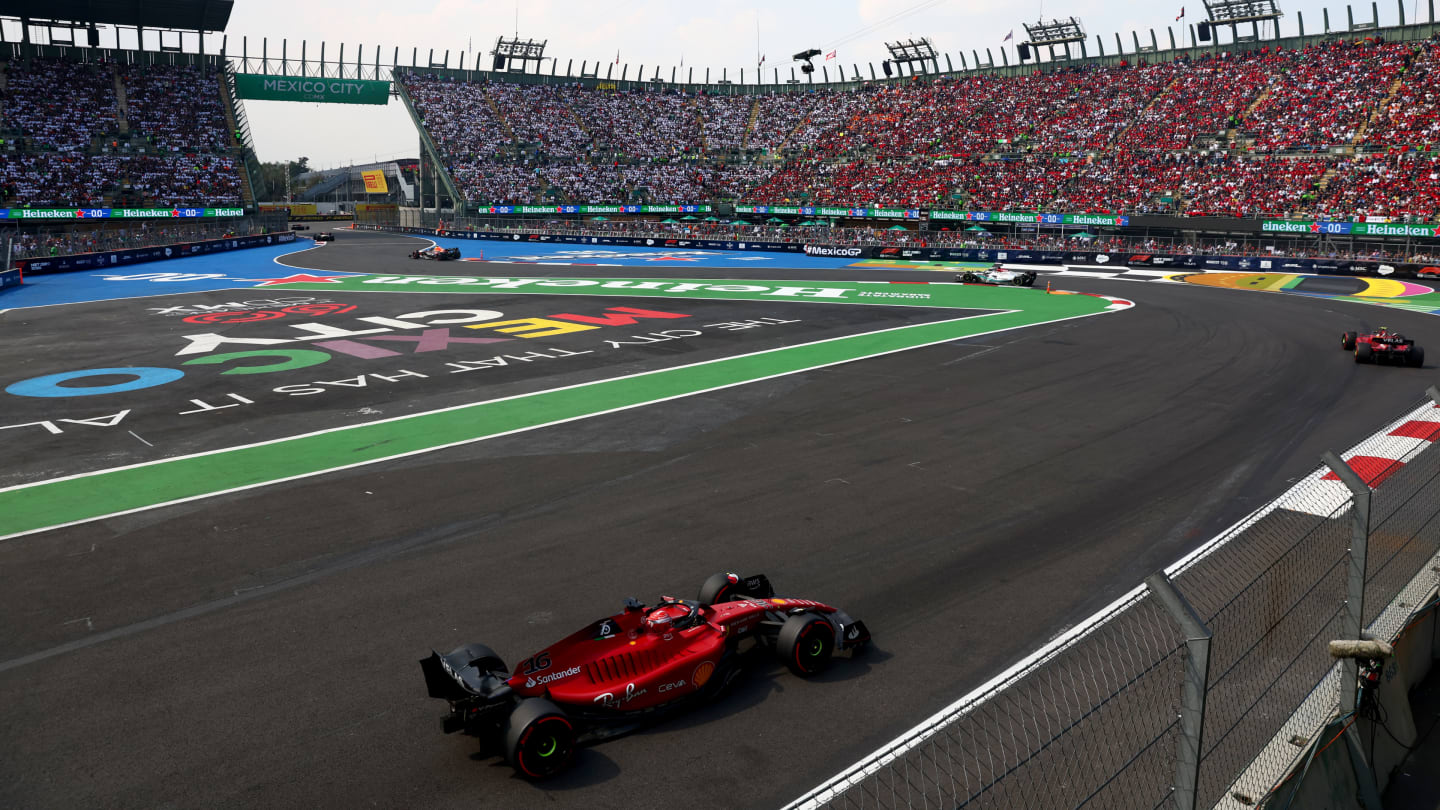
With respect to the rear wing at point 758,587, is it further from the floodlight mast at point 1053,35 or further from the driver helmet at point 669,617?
the floodlight mast at point 1053,35

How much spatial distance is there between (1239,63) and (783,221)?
3244 cm

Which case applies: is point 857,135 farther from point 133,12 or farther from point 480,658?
point 480,658

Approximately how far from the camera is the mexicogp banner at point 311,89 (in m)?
72.9

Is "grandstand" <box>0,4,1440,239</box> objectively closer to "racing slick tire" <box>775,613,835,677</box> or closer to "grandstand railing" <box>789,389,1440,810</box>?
"grandstand railing" <box>789,389,1440,810</box>

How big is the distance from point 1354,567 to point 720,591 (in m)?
4.45

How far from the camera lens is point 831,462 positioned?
13000mm

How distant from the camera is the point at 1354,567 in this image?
5.31m

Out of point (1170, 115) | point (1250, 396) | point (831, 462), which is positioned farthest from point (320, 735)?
point (1170, 115)

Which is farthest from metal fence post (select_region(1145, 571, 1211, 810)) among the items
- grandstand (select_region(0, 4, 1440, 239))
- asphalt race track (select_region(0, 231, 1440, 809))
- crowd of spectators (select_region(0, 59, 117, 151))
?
crowd of spectators (select_region(0, 59, 117, 151))

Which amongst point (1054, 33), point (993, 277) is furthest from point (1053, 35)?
point (993, 277)

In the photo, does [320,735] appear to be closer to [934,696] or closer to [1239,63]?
[934,696]

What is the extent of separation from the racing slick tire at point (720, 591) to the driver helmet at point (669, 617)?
62cm

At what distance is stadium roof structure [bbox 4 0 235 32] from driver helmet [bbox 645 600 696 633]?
2958 inches

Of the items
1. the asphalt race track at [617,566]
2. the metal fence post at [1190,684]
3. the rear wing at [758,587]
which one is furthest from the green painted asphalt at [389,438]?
the metal fence post at [1190,684]
